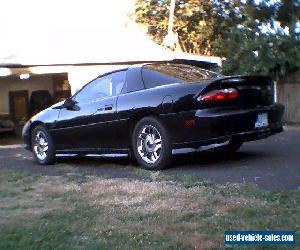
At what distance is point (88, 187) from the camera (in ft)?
20.8

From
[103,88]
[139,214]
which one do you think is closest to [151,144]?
[103,88]

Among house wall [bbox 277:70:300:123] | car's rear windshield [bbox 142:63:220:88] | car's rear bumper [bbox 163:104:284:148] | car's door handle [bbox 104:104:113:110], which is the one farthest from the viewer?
house wall [bbox 277:70:300:123]

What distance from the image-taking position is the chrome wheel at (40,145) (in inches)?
346

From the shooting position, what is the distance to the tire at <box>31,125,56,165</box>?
869cm

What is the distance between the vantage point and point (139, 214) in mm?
5027

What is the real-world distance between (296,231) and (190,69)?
4124mm

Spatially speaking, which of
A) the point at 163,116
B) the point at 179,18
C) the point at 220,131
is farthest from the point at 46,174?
the point at 179,18

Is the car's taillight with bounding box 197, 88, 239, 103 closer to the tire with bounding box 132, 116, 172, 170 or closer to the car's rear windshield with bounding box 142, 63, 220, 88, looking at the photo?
the car's rear windshield with bounding box 142, 63, 220, 88

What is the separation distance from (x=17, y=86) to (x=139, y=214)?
50.3 feet

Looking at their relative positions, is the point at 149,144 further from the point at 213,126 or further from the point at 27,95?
the point at 27,95

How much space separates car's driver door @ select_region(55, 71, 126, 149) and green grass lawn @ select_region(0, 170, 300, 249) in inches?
56.5

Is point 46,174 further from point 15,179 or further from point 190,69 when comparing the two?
point 190,69

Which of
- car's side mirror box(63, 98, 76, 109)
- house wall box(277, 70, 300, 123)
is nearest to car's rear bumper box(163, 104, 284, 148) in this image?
car's side mirror box(63, 98, 76, 109)

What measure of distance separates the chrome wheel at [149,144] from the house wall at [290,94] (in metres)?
8.84
